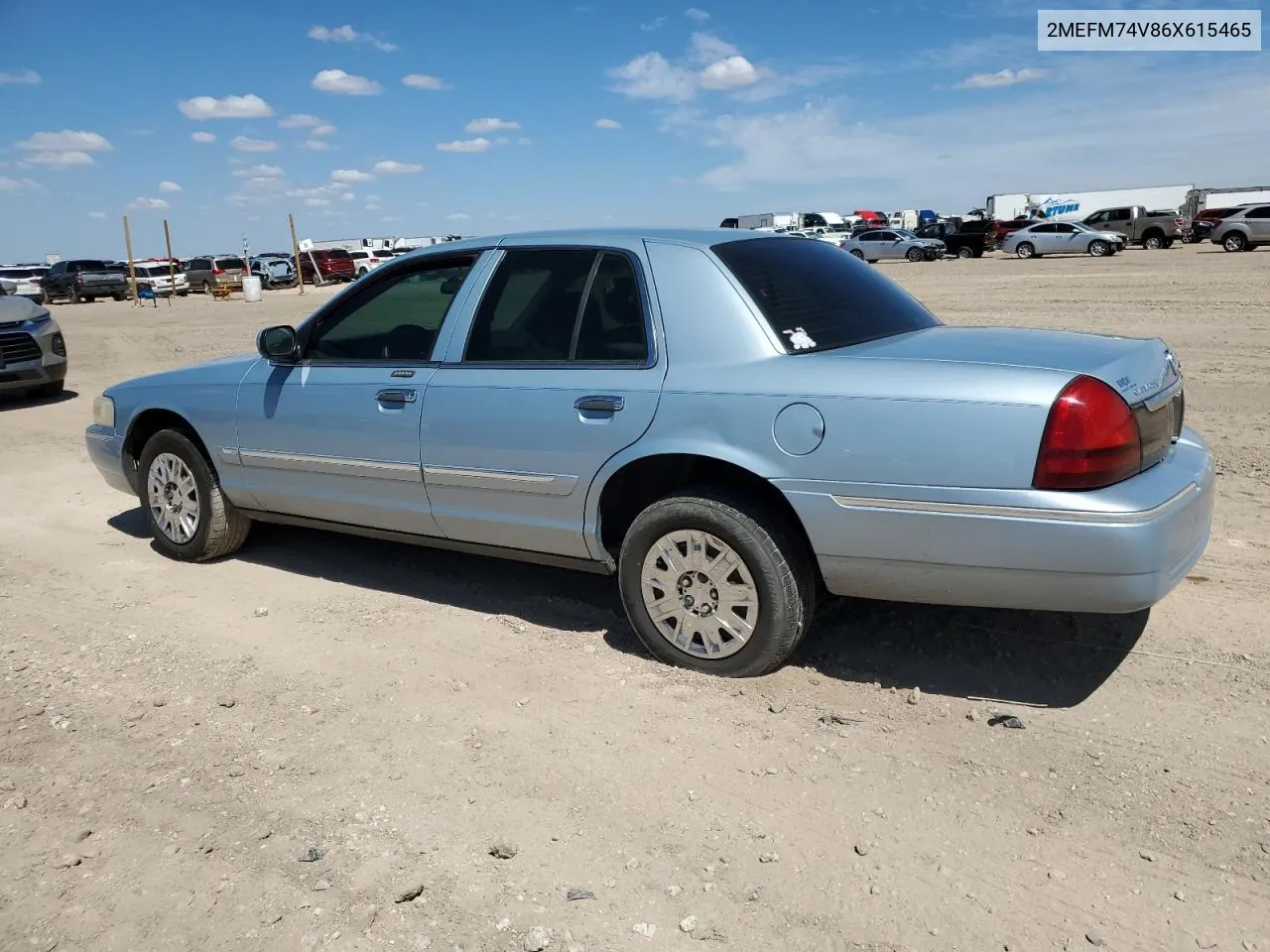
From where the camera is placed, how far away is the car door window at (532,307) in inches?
162

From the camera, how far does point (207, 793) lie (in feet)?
10.5

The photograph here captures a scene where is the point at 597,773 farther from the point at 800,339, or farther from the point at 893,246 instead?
the point at 893,246

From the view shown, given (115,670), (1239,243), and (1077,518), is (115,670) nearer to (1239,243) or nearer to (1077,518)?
(1077,518)

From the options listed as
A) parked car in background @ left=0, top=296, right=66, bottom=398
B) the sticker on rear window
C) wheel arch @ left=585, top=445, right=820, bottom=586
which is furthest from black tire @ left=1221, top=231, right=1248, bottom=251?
wheel arch @ left=585, top=445, right=820, bottom=586

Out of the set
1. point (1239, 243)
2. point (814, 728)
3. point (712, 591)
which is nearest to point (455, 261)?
point (712, 591)

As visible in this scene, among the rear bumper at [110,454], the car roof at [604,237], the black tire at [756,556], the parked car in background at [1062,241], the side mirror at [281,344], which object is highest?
the parked car in background at [1062,241]

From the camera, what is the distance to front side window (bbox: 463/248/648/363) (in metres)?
3.96

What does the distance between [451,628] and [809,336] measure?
2.02 meters

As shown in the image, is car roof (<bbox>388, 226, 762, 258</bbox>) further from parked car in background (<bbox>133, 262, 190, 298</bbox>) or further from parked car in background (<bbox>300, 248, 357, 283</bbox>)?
parked car in background (<bbox>300, 248, 357, 283</bbox>)

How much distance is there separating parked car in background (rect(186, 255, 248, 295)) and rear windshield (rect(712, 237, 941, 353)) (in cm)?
4755

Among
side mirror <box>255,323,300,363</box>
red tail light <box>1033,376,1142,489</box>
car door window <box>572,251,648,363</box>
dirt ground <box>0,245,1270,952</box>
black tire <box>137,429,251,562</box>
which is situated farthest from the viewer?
black tire <box>137,429,251,562</box>

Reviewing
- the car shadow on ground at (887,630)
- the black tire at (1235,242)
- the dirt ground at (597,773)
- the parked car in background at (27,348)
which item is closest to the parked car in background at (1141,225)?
the black tire at (1235,242)

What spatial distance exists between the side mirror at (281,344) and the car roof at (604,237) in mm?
707

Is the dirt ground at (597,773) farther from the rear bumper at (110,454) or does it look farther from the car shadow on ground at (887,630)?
the rear bumper at (110,454)
